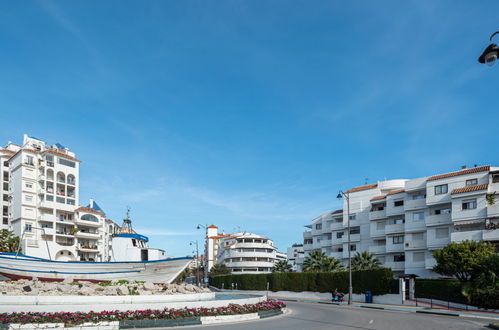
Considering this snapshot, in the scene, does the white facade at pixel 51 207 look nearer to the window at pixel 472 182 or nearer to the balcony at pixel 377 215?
the balcony at pixel 377 215

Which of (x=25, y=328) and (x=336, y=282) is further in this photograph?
(x=336, y=282)

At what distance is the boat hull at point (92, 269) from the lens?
37750 mm

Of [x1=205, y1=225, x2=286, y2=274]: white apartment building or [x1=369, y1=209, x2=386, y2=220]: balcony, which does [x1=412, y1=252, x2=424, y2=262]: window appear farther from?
[x1=205, y1=225, x2=286, y2=274]: white apartment building

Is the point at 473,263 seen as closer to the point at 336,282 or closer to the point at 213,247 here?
the point at 336,282

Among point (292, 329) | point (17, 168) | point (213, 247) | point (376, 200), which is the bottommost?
point (213, 247)

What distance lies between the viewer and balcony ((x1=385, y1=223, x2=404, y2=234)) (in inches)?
2338

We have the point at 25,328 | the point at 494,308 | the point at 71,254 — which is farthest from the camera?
the point at 71,254

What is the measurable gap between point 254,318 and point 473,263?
22031mm

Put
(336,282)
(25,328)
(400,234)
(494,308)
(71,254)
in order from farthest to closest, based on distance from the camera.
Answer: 1. (71,254)
2. (400,234)
3. (336,282)
4. (494,308)
5. (25,328)

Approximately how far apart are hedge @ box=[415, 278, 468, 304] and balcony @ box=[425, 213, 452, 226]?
14.4 m

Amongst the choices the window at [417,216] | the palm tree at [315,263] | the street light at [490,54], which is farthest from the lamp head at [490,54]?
the window at [417,216]

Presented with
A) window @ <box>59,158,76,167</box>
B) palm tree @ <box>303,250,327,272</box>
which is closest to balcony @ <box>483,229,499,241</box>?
palm tree @ <box>303,250,327,272</box>

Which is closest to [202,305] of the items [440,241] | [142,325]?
[142,325]

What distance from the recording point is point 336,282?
49.4m
